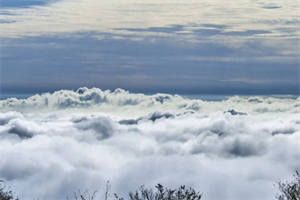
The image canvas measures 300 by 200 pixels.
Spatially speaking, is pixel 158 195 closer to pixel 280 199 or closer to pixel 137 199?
pixel 137 199

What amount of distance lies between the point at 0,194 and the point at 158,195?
16055 mm

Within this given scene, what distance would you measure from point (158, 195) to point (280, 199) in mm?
12251

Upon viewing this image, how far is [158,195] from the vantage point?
5684 cm

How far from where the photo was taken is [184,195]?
56.3 metres

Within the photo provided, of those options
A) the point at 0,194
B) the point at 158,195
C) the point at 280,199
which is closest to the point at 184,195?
the point at 158,195

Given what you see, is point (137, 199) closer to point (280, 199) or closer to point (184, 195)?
point (184, 195)

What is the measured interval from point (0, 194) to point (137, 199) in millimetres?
14172

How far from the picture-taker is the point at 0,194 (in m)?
60.6

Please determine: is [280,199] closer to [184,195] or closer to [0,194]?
[184,195]

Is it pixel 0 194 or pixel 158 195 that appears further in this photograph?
pixel 0 194

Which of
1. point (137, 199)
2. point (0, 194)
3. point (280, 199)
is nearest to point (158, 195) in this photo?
point (137, 199)

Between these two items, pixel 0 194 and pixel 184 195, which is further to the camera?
pixel 0 194

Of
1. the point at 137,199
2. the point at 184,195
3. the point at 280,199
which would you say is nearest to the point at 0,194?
the point at 137,199

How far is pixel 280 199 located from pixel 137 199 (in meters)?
14.2
